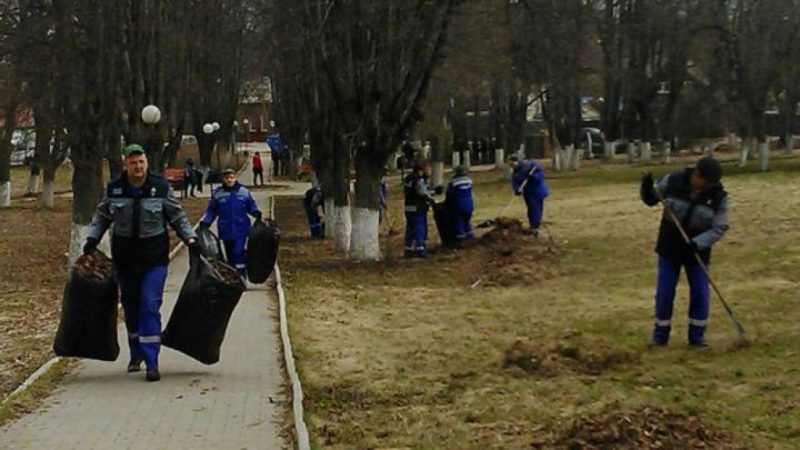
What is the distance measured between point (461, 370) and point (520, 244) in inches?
402

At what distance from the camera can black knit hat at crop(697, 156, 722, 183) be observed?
401 inches

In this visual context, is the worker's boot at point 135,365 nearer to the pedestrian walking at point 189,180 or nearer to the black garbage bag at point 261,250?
the black garbage bag at point 261,250

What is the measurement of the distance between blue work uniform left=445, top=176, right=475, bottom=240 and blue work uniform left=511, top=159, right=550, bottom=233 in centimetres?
83

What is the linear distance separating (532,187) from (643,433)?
48.7ft

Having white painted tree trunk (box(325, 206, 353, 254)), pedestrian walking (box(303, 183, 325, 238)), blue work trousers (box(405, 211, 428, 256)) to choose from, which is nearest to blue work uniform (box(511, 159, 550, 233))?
blue work trousers (box(405, 211, 428, 256))

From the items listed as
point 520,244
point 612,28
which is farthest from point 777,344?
point 612,28

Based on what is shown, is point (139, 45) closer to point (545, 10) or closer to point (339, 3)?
point (339, 3)

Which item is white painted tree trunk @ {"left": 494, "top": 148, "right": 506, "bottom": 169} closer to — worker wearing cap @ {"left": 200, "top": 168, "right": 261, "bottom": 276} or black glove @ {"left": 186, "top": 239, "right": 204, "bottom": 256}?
worker wearing cap @ {"left": 200, "top": 168, "right": 261, "bottom": 276}

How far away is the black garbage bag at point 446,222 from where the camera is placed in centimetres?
2194

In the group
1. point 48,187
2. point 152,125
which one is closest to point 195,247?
point 152,125

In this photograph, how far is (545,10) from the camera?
22719 mm

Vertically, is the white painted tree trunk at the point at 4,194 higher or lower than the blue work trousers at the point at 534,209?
lower

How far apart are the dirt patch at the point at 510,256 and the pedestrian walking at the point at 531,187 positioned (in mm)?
279

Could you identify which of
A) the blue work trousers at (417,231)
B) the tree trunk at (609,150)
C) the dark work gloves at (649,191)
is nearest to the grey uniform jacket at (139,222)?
the dark work gloves at (649,191)
